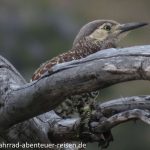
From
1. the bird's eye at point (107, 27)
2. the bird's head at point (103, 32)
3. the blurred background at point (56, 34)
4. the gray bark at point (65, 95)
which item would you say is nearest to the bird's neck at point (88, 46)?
the bird's head at point (103, 32)

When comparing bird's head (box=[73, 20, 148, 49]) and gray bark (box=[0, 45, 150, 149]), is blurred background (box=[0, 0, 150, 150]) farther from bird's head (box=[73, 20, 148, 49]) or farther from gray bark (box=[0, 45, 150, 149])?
gray bark (box=[0, 45, 150, 149])

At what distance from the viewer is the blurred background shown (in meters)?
13.6

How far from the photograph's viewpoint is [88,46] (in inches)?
344

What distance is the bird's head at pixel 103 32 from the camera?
8.86 metres

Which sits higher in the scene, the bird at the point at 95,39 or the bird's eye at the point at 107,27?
the bird's eye at the point at 107,27

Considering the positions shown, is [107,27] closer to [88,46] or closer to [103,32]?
[103,32]

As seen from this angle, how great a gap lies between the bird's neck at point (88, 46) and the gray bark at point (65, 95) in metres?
0.89

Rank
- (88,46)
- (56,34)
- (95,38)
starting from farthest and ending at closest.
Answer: (56,34), (95,38), (88,46)

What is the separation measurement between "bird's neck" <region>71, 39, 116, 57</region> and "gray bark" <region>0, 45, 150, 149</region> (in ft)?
2.93

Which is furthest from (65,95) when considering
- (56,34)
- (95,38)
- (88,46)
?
(56,34)

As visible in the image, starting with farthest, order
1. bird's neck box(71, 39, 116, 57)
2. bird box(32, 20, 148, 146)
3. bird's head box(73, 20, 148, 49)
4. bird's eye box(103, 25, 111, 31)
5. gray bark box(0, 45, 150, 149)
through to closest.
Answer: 1. bird's eye box(103, 25, 111, 31)
2. bird's head box(73, 20, 148, 49)
3. bird's neck box(71, 39, 116, 57)
4. bird box(32, 20, 148, 146)
5. gray bark box(0, 45, 150, 149)

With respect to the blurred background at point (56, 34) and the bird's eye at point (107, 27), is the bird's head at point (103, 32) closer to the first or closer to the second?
the bird's eye at point (107, 27)

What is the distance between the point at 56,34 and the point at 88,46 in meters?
6.73

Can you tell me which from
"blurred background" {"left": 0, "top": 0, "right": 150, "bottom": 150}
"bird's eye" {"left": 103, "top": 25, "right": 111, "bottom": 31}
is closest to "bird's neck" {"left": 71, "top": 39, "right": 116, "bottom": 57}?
"bird's eye" {"left": 103, "top": 25, "right": 111, "bottom": 31}
